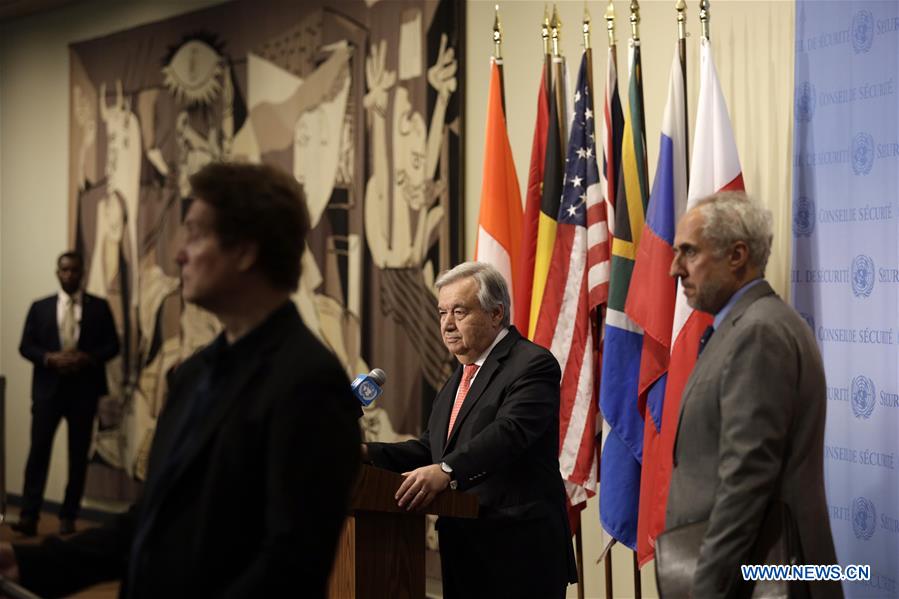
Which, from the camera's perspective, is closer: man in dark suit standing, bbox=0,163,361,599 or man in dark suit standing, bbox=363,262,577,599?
man in dark suit standing, bbox=0,163,361,599

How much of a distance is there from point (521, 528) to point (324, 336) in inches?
147

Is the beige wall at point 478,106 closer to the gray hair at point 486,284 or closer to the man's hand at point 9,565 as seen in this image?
the gray hair at point 486,284

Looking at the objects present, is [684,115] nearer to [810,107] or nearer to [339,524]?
[810,107]

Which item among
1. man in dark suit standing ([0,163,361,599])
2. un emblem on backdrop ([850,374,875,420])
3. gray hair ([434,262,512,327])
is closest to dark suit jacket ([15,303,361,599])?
man in dark suit standing ([0,163,361,599])

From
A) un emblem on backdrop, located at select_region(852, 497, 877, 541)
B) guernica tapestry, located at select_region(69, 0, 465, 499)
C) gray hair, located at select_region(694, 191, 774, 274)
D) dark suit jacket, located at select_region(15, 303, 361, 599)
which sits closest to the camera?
dark suit jacket, located at select_region(15, 303, 361, 599)

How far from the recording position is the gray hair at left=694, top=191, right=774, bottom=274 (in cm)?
265

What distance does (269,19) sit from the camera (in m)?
7.05

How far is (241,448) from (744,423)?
1.22m

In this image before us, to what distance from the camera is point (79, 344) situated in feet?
25.4

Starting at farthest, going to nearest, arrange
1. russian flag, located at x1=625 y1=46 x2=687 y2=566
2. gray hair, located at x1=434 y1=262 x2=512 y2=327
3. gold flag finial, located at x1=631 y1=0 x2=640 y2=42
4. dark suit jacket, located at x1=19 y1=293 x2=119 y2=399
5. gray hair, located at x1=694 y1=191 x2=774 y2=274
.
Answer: dark suit jacket, located at x1=19 y1=293 x2=119 y2=399 → gold flag finial, located at x1=631 y1=0 x2=640 y2=42 → russian flag, located at x1=625 y1=46 x2=687 y2=566 → gray hair, located at x1=434 y1=262 x2=512 y2=327 → gray hair, located at x1=694 y1=191 x2=774 y2=274

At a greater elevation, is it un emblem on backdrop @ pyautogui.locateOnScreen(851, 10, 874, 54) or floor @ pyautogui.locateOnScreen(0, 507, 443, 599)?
un emblem on backdrop @ pyautogui.locateOnScreen(851, 10, 874, 54)

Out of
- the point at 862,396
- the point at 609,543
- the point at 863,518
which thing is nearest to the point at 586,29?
the point at 862,396

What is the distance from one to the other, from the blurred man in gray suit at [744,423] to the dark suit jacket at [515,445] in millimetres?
566

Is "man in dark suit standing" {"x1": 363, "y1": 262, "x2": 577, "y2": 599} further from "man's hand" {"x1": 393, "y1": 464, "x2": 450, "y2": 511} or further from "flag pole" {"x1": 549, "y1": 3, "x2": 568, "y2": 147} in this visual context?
"flag pole" {"x1": 549, "y1": 3, "x2": 568, "y2": 147}
